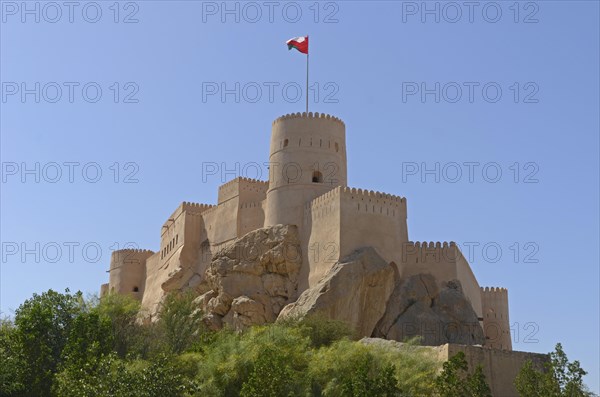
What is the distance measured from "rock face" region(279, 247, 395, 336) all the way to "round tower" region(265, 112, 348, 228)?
4.82m

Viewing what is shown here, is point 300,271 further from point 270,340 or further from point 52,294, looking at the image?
point 52,294

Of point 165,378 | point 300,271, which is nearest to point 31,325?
point 165,378

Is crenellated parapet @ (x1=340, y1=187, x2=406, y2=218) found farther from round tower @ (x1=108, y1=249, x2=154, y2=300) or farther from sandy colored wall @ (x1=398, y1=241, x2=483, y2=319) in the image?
round tower @ (x1=108, y1=249, x2=154, y2=300)

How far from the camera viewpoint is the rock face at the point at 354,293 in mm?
38188

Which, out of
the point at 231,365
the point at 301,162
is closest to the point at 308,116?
the point at 301,162

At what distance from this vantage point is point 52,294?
110ft

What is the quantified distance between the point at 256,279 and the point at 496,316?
45.3ft

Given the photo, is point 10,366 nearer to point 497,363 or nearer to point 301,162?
point 497,363

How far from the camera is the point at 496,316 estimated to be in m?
47.6

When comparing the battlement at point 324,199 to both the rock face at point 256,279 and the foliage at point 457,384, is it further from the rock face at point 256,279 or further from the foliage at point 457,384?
the foliage at point 457,384

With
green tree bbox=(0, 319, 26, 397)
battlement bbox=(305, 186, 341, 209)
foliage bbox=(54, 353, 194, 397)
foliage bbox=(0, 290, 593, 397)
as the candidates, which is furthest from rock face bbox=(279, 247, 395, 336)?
green tree bbox=(0, 319, 26, 397)

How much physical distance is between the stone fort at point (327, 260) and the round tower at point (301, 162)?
5 centimetres

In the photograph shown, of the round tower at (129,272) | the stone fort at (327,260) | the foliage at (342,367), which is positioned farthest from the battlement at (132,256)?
the foliage at (342,367)

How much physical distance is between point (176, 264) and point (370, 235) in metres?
15.2
